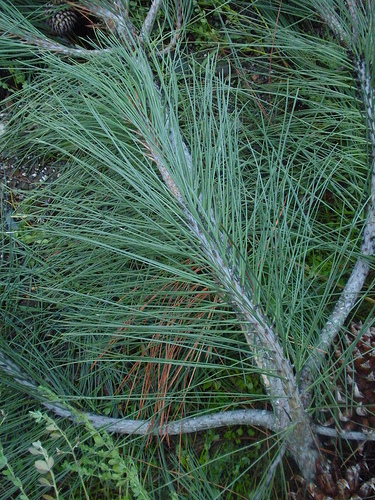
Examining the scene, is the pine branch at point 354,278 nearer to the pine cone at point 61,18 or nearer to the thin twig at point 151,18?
the thin twig at point 151,18

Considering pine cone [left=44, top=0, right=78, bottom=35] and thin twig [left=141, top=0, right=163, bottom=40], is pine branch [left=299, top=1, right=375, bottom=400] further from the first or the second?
pine cone [left=44, top=0, right=78, bottom=35]

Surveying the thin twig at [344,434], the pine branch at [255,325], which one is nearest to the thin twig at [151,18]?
the pine branch at [255,325]

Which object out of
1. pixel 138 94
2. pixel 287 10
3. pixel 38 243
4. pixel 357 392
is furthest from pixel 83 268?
pixel 287 10

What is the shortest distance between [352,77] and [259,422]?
72 cm

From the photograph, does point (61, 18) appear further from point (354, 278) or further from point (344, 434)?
point (344, 434)

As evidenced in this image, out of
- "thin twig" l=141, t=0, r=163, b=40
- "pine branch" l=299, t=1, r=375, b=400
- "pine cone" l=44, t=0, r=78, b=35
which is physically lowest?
"pine branch" l=299, t=1, r=375, b=400

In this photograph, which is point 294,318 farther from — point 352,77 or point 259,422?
point 352,77

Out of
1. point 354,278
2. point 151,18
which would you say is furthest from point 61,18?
point 354,278

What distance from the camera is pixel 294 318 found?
93 centimetres

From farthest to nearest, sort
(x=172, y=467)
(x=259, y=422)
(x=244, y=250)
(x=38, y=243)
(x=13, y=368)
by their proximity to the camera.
→ (x=38, y=243) → (x=172, y=467) → (x=13, y=368) → (x=259, y=422) → (x=244, y=250)

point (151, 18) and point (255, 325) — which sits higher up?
point (151, 18)

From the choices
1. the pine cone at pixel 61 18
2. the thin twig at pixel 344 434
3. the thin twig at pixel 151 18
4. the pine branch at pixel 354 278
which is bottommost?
the thin twig at pixel 344 434

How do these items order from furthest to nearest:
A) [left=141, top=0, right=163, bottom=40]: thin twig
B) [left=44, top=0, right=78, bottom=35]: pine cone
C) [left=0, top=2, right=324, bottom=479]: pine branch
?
[left=44, top=0, right=78, bottom=35]: pine cone < [left=141, top=0, right=163, bottom=40]: thin twig < [left=0, top=2, right=324, bottom=479]: pine branch

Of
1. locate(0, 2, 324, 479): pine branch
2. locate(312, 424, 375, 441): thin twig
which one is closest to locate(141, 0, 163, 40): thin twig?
locate(0, 2, 324, 479): pine branch
